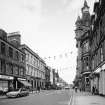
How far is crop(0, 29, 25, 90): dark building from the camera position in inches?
1383

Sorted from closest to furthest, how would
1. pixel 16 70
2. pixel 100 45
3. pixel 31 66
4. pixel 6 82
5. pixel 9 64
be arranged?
pixel 100 45 < pixel 6 82 < pixel 9 64 < pixel 16 70 < pixel 31 66

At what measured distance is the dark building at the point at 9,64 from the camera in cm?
3512

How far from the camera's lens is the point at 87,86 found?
Result: 146ft

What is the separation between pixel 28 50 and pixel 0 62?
16.8 meters

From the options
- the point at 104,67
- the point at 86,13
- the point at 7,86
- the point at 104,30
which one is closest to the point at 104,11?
the point at 104,30

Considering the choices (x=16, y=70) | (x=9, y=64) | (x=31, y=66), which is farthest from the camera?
(x=31, y=66)

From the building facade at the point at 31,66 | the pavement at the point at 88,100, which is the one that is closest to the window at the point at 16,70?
the building facade at the point at 31,66

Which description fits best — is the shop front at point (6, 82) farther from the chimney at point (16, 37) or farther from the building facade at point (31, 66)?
the building facade at point (31, 66)

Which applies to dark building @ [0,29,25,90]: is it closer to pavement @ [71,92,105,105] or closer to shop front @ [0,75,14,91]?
shop front @ [0,75,14,91]

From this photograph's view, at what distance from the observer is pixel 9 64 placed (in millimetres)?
38281

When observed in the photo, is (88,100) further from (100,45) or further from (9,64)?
(9,64)

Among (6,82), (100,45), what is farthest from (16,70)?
(100,45)

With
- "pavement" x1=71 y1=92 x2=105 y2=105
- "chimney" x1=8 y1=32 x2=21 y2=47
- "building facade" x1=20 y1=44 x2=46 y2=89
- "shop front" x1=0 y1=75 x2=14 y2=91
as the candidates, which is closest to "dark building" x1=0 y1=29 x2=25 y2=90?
"shop front" x1=0 y1=75 x2=14 y2=91

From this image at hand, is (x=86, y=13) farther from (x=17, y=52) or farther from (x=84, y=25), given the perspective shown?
(x=17, y=52)
